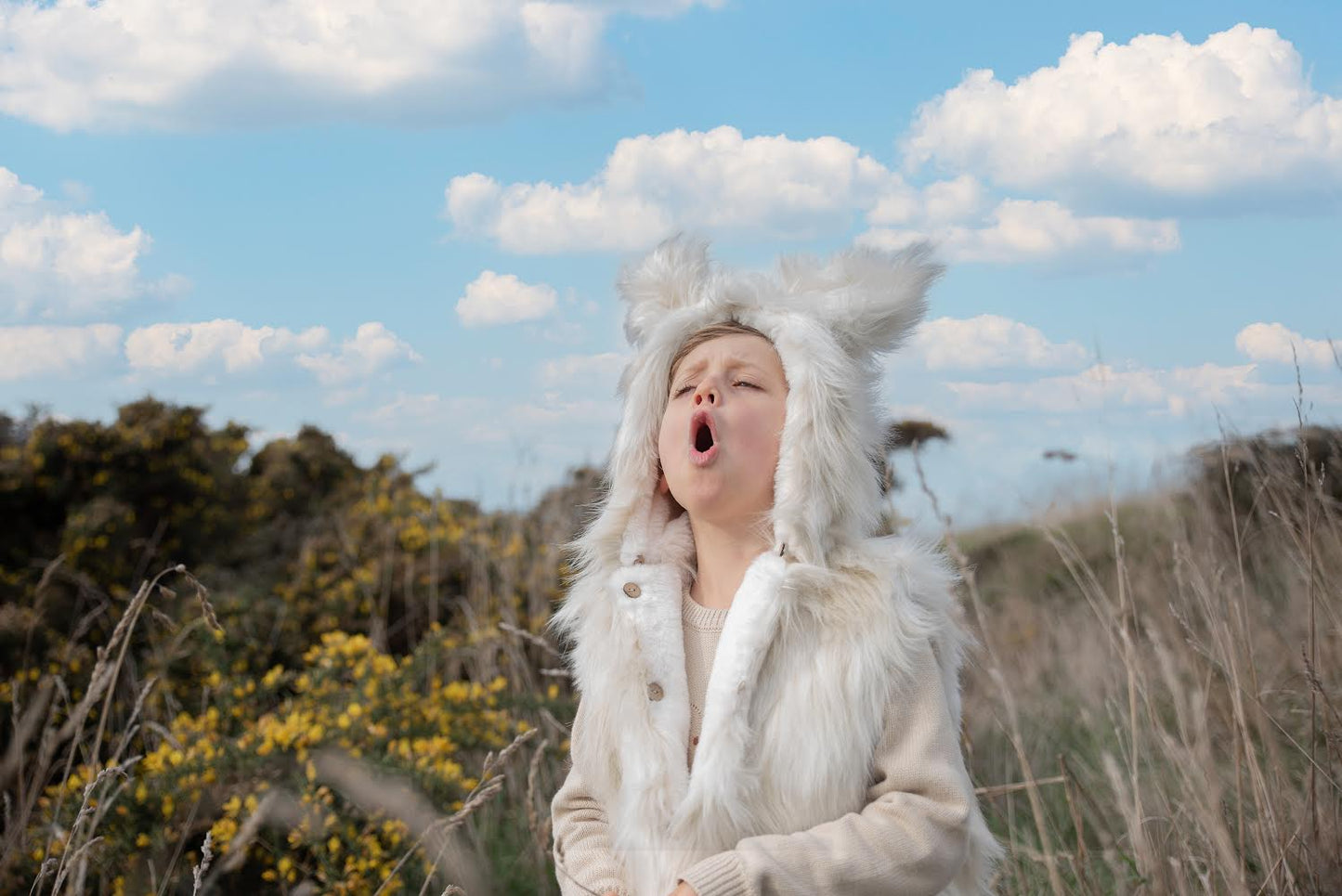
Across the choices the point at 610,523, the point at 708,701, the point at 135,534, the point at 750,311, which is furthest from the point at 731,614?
the point at 135,534

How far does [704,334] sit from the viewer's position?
2.24 meters

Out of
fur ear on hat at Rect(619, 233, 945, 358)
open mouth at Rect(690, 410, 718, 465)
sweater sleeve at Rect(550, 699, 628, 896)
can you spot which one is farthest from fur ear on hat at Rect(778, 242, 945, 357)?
sweater sleeve at Rect(550, 699, 628, 896)

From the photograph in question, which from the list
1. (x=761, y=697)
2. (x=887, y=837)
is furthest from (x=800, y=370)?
(x=887, y=837)

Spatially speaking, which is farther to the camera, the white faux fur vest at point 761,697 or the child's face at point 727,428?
the child's face at point 727,428

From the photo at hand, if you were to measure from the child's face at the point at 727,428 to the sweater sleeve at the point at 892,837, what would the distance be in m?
0.42

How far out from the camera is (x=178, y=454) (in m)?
7.33

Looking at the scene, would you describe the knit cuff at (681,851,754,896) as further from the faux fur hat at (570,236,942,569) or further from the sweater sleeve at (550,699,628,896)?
the faux fur hat at (570,236,942,569)

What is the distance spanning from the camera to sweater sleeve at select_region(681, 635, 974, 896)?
1.83 metres

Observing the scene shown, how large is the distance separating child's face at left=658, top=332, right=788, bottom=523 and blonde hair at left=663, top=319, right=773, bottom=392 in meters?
0.03

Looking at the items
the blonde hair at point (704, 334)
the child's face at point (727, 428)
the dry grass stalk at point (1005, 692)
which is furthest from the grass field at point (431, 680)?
the blonde hair at point (704, 334)

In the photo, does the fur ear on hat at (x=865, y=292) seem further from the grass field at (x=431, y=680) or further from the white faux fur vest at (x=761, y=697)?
the grass field at (x=431, y=680)

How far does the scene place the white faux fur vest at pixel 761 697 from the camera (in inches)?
76.2

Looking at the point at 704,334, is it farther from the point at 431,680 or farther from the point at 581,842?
the point at 431,680

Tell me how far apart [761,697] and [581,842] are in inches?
19.4
